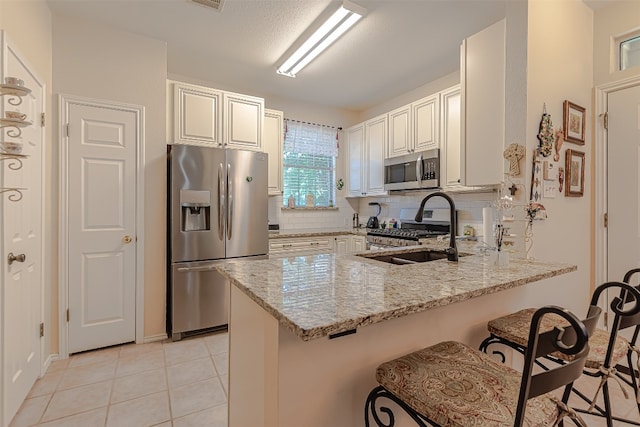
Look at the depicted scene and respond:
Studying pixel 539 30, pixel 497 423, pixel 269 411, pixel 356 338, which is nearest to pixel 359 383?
pixel 356 338

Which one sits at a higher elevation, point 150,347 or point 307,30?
point 307,30

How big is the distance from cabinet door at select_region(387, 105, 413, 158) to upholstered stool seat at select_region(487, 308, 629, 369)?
2469mm

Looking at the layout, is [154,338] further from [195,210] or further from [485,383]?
[485,383]

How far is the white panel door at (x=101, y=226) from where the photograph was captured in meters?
2.57

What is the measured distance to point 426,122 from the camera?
348 centimetres

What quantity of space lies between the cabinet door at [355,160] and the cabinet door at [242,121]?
161 centimetres

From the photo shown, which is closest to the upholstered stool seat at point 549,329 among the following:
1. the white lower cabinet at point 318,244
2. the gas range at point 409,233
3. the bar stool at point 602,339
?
the bar stool at point 602,339

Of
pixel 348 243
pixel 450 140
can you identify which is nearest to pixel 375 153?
pixel 450 140

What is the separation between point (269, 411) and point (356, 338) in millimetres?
386

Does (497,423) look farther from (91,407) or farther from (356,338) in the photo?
(91,407)

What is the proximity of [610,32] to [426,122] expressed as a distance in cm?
158

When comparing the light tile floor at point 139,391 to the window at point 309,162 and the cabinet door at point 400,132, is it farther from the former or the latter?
the cabinet door at point 400,132

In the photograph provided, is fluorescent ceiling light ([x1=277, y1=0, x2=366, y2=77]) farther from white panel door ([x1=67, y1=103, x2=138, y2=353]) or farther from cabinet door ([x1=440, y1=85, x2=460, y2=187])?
white panel door ([x1=67, y1=103, x2=138, y2=353])

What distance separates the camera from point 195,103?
10.3 feet
